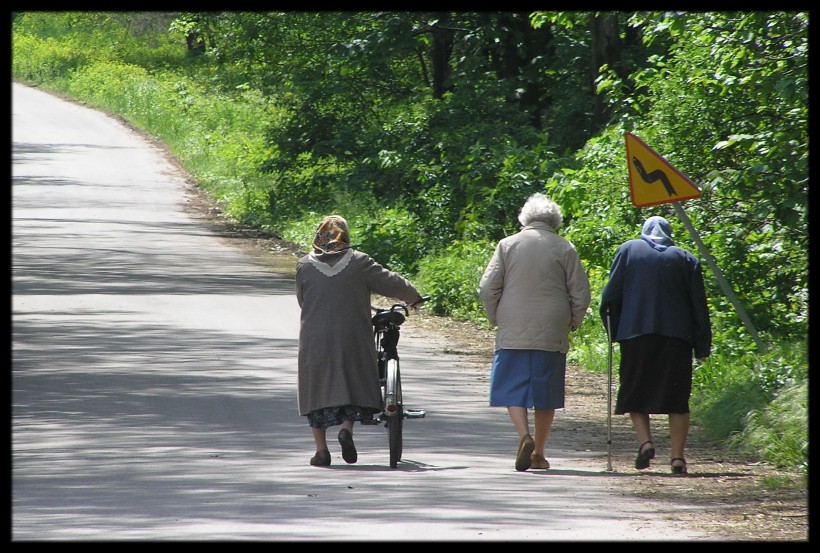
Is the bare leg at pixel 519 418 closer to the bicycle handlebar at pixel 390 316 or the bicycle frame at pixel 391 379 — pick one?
the bicycle frame at pixel 391 379

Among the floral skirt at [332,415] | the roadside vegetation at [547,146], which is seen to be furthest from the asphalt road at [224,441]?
the roadside vegetation at [547,146]

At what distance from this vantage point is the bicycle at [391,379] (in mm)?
9219

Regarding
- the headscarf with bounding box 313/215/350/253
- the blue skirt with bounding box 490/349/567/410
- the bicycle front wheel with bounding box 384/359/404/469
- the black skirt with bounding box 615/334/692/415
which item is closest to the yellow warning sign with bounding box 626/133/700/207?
the black skirt with bounding box 615/334/692/415

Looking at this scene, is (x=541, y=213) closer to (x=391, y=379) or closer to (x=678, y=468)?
(x=391, y=379)

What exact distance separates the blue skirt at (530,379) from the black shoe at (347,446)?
1.03 m


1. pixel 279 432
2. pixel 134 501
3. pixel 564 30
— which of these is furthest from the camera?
pixel 564 30

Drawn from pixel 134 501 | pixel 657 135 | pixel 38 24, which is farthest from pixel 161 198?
pixel 38 24

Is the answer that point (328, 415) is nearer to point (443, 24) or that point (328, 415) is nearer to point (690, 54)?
point (690, 54)

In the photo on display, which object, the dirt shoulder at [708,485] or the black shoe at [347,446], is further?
the black shoe at [347,446]

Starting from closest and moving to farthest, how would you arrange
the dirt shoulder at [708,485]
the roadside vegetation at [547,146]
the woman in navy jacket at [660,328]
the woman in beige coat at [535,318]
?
the dirt shoulder at [708,485]
the woman in beige coat at [535,318]
the woman in navy jacket at [660,328]
the roadside vegetation at [547,146]

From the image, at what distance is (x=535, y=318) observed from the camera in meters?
9.41

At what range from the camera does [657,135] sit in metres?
14.7

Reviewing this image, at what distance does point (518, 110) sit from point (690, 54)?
8370mm

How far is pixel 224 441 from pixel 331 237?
1819mm
